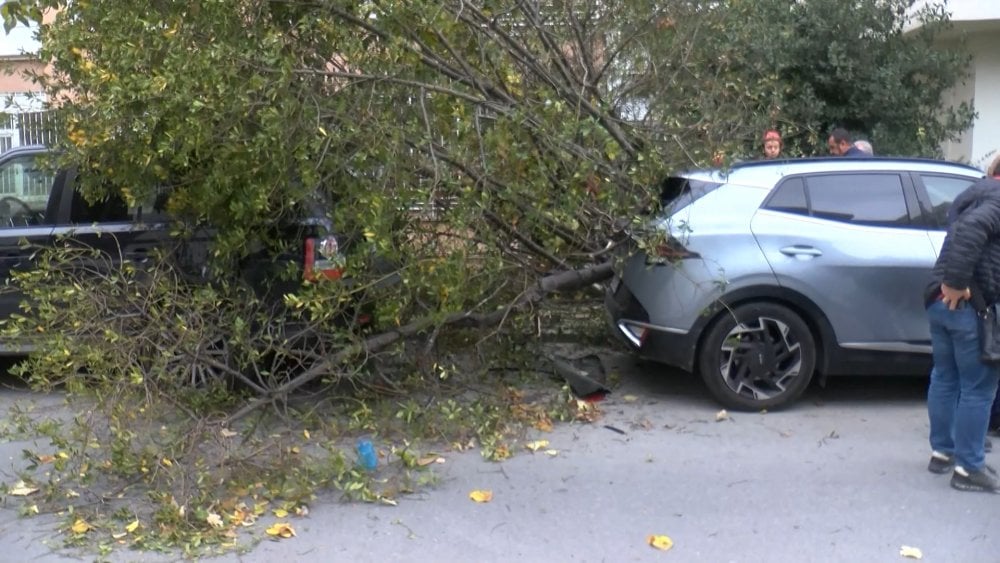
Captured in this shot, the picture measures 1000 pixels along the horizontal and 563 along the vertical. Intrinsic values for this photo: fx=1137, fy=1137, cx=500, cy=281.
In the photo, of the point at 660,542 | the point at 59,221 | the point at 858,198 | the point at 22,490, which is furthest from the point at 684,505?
the point at 59,221

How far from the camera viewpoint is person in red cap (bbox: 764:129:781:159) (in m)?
8.58

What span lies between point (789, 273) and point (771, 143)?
190 cm

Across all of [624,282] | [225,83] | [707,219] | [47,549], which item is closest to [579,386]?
[624,282]

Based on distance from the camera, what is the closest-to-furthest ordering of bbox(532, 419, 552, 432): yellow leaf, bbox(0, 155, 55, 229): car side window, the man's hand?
1. the man's hand
2. bbox(532, 419, 552, 432): yellow leaf
3. bbox(0, 155, 55, 229): car side window

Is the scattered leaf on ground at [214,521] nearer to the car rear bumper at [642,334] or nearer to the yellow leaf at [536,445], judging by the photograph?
the yellow leaf at [536,445]

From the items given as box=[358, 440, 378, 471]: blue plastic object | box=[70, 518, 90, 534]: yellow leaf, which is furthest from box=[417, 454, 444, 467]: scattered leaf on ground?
box=[70, 518, 90, 534]: yellow leaf

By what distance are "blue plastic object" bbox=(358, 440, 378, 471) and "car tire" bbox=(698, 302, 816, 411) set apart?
222cm

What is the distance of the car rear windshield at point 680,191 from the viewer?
7.20 m

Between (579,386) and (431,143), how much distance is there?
217cm

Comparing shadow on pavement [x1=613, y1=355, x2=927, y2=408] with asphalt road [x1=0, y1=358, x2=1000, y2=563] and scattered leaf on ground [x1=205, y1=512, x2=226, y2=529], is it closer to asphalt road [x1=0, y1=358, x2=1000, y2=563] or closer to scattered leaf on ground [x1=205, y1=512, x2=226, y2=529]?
asphalt road [x1=0, y1=358, x2=1000, y2=563]

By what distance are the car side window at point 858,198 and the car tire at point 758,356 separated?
0.73 m

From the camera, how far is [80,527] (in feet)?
17.8

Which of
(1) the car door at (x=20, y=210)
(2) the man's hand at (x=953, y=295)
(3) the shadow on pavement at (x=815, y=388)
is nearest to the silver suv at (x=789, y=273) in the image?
(3) the shadow on pavement at (x=815, y=388)

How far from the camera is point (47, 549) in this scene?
5277 millimetres
